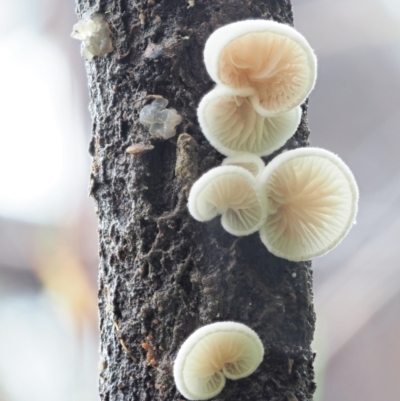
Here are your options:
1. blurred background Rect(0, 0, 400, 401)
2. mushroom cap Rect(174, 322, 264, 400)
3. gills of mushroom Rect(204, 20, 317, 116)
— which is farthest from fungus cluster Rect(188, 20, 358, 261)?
blurred background Rect(0, 0, 400, 401)

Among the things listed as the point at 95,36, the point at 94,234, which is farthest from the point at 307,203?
the point at 94,234

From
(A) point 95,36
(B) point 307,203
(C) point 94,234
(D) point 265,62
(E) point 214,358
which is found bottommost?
(E) point 214,358

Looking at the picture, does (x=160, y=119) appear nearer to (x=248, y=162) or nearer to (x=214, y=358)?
(x=248, y=162)

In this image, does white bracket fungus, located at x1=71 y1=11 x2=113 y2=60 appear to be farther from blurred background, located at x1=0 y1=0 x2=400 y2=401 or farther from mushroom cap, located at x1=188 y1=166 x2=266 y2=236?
blurred background, located at x1=0 y1=0 x2=400 y2=401

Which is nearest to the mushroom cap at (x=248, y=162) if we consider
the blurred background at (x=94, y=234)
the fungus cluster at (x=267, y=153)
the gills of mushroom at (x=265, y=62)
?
the fungus cluster at (x=267, y=153)

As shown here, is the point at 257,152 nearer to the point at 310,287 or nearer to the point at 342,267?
the point at 310,287

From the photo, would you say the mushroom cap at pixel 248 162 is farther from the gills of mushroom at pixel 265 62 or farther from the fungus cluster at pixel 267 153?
A: the gills of mushroom at pixel 265 62
